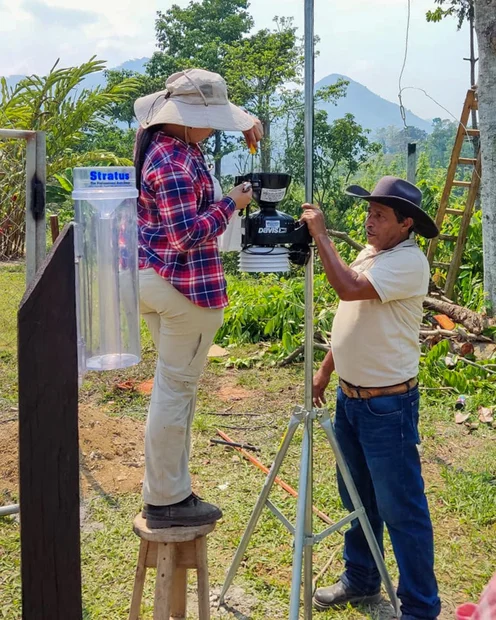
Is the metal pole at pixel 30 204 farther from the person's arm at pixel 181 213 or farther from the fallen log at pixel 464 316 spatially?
the fallen log at pixel 464 316

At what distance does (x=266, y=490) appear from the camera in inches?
108

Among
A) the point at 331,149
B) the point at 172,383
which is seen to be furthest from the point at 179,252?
the point at 331,149

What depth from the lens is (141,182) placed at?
2.39 m

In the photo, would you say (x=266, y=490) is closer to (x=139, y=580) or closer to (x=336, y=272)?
(x=139, y=580)

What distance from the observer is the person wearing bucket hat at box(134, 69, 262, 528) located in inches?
90.7

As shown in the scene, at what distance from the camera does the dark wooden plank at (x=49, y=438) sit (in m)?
1.39

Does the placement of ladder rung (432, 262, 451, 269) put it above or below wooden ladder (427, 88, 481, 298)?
below

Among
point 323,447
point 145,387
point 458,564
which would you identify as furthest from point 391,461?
point 145,387

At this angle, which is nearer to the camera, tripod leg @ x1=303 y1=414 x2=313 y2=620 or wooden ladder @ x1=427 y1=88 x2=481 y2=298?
tripod leg @ x1=303 y1=414 x2=313 y2=620

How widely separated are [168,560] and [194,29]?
23.6 m

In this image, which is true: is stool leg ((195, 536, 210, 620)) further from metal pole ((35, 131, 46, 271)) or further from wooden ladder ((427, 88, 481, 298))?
wooden ladder ((427, 88, 481, 298))

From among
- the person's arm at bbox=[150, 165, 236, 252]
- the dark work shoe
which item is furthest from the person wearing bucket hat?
the dark work shoe

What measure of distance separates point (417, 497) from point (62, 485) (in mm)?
1594

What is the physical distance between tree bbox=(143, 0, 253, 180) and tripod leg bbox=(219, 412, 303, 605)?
1961cm
